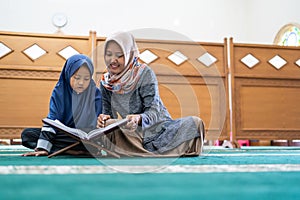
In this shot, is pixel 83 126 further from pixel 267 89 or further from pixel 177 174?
pixel 267 89

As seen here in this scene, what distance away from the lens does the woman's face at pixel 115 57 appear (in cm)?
163

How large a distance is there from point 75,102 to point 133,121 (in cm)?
42

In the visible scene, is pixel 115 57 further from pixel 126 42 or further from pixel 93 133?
pixel 93 133

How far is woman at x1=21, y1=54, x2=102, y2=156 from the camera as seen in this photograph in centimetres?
182

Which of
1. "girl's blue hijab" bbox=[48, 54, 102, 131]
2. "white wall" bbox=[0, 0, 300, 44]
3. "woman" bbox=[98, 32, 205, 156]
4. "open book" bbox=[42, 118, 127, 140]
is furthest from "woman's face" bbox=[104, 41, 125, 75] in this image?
"white wall" bbox=[0, 0, 300, 44]

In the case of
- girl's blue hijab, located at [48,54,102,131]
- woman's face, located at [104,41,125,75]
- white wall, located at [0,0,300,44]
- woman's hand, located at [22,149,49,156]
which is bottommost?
woman's hand, located at [22,149,49,156]

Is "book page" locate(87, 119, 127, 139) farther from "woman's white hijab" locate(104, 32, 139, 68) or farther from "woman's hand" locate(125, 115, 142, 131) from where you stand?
"woman's white hijab" locate(104, 32, 139, 68)

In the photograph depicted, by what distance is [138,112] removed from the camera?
179 centimetres

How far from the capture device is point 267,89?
352cm

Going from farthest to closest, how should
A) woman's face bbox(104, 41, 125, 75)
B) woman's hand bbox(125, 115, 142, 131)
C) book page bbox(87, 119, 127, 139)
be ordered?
woman's face bbox(104, 41, 125, 75) → woman's hand bbox(125, 115, 142, 131) → book page bbox(87, 119, 127, 139)

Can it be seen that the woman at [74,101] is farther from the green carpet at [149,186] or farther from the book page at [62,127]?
the green carpet at [149,186]

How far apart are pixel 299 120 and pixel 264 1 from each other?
144 inches

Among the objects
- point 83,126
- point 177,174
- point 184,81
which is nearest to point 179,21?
point 184,81

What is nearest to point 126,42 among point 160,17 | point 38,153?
point 38,153
